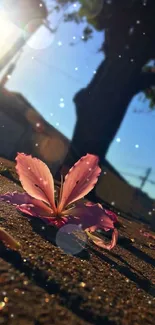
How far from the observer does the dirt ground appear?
336mm

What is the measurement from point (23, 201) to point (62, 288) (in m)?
0.34

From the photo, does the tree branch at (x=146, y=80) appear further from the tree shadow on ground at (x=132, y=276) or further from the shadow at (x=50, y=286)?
the shadow at (x=50, y=286)

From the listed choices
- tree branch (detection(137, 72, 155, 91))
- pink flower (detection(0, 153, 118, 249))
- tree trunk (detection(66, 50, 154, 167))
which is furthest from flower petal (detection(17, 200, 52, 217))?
tree branch (detection(137, 72, 155, 91))

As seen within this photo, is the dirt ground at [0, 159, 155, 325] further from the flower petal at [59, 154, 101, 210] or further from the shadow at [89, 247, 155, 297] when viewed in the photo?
the flower petal at [59, 154, 101, 210]

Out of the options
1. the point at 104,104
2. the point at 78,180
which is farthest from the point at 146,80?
the point at 78,180

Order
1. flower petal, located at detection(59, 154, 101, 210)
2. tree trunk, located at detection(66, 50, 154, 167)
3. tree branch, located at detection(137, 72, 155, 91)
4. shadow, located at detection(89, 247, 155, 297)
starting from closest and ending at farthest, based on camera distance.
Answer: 1. shadow, located at detection(89, 247, 155, 297)
2. flower petal, located at detection(59, 154, 101, 210)
3. tree trunk, located at detection(66, 50, 154, 167)
4. tree branch, located at detection(137, 72, 155, 91)

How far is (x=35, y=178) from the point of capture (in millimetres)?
805

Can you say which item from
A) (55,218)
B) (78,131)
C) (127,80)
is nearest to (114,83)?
(127,80)

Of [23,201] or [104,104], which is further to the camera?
[104,104]

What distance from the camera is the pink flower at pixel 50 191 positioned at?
2.44 feet

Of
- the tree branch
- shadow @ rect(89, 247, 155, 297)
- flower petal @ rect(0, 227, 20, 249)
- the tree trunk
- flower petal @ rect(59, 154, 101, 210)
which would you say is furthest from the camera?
the tree branch

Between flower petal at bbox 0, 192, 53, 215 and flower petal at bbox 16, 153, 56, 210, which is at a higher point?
flower petal at bbox 16, 153, 56, 210

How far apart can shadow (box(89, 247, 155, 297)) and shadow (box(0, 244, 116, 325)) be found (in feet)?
0.99

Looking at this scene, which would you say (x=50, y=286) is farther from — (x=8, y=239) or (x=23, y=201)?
(x=23, y=201)
